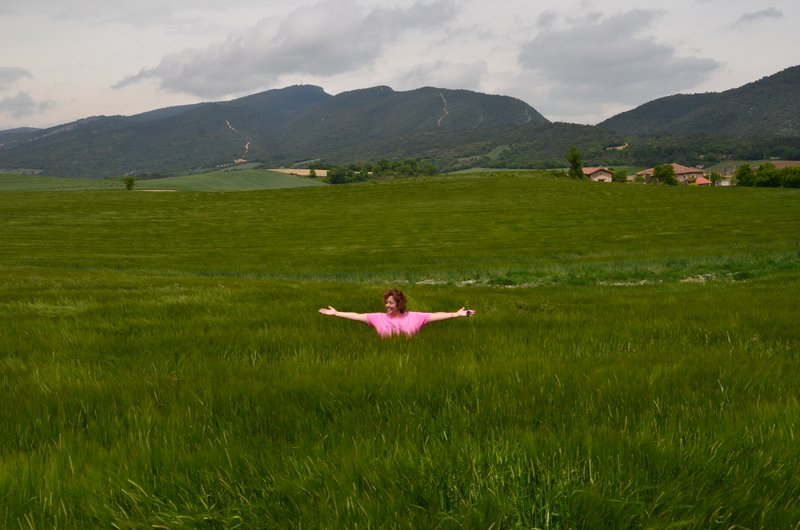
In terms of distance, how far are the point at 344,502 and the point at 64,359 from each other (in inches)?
162

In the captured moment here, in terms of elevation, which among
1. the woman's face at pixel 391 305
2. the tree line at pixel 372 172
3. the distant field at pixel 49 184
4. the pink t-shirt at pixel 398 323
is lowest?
the pink t-shirt at pixel 398 323

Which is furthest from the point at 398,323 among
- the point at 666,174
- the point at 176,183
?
the point at 666,174

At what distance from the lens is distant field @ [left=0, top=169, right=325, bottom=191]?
5202 inches

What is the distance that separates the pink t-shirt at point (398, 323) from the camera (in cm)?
606

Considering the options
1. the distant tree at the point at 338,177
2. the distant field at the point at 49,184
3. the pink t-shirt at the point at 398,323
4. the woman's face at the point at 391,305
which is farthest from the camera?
the distant tree at the point at 338,177

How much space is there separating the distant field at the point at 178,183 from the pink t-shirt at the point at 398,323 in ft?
454

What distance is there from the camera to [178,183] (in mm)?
150500

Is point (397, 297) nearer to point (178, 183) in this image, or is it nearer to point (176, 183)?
point (178, 183)

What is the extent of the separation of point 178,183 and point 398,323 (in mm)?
160892

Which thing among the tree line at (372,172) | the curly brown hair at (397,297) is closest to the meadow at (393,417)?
the curly brown hair at (397,297)

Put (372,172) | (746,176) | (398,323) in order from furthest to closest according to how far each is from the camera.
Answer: (372,172)
(746,176)
(398,323)

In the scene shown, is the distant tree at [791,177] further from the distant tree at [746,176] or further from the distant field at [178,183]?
the distant field at [178,183]

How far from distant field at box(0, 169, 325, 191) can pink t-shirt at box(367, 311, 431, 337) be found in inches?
5453

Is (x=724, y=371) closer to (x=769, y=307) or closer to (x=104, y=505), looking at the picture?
(x=104, y=505)
